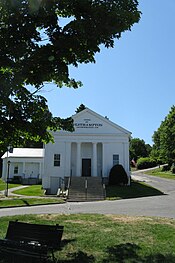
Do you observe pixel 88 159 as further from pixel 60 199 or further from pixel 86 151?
pixel 60 199

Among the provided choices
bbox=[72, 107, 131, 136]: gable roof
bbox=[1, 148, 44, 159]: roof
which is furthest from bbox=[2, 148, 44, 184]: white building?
bbox=[72, 107, 131, 136]: gable roof

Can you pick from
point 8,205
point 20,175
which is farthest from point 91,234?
point 20,175

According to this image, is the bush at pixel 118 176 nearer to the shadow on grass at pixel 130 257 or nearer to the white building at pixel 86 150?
the white building at pixel 86 150

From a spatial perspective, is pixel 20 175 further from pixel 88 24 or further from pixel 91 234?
pixel 88 24

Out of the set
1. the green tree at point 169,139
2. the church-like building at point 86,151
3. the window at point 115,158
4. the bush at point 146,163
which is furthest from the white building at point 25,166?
the bush at point 146,163

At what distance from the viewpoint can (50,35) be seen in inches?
271

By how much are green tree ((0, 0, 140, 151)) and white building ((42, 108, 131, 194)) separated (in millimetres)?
27944

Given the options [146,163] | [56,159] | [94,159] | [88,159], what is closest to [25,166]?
[56,159]

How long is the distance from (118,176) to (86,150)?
A: 552cm

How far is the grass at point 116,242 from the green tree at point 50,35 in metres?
3.83

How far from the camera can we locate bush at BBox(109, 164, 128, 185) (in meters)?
33.4

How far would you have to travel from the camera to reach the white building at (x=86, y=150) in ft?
114

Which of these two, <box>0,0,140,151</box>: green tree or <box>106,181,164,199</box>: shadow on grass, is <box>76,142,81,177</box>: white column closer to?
<box>106,181,164,199</box>: shadow on grass

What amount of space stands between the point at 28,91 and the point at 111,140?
28.9 metres
